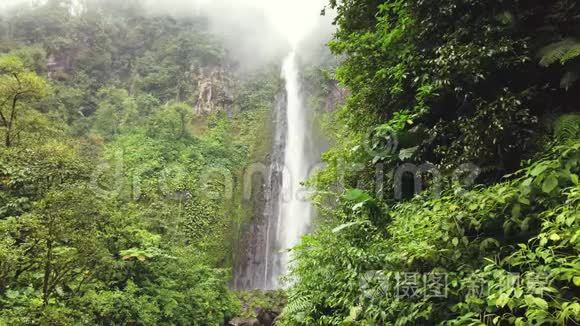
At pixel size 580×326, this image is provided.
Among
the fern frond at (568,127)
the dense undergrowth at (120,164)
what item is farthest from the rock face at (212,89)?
the fern frond at (568,127)

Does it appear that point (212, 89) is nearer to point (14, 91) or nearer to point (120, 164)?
point (120, 164)

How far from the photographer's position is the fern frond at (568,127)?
396 cm

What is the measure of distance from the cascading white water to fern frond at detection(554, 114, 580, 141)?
13.2m

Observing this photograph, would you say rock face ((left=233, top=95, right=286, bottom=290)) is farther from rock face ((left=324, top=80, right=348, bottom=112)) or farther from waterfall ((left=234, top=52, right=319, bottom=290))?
rock face ((left=324, top=80, right=348, bottom=112))

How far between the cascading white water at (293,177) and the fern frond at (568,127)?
13.2 meters

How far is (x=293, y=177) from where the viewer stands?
23.4 m

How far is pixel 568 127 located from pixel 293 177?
64.0ft

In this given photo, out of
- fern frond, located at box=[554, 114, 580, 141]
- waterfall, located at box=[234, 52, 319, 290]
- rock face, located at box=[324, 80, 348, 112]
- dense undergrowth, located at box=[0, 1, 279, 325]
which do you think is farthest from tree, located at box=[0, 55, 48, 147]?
rock face, located at box=[324, 80, 348, 112]

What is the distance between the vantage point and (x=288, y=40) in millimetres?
35219

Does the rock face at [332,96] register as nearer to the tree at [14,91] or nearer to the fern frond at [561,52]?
the tree at [14,91]

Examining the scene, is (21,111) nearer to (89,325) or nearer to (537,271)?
(89,325)

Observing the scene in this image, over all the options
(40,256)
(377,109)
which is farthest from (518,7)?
(40,256)

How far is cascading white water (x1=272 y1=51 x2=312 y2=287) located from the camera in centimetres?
2059

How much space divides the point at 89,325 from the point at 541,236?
7.22 meters
